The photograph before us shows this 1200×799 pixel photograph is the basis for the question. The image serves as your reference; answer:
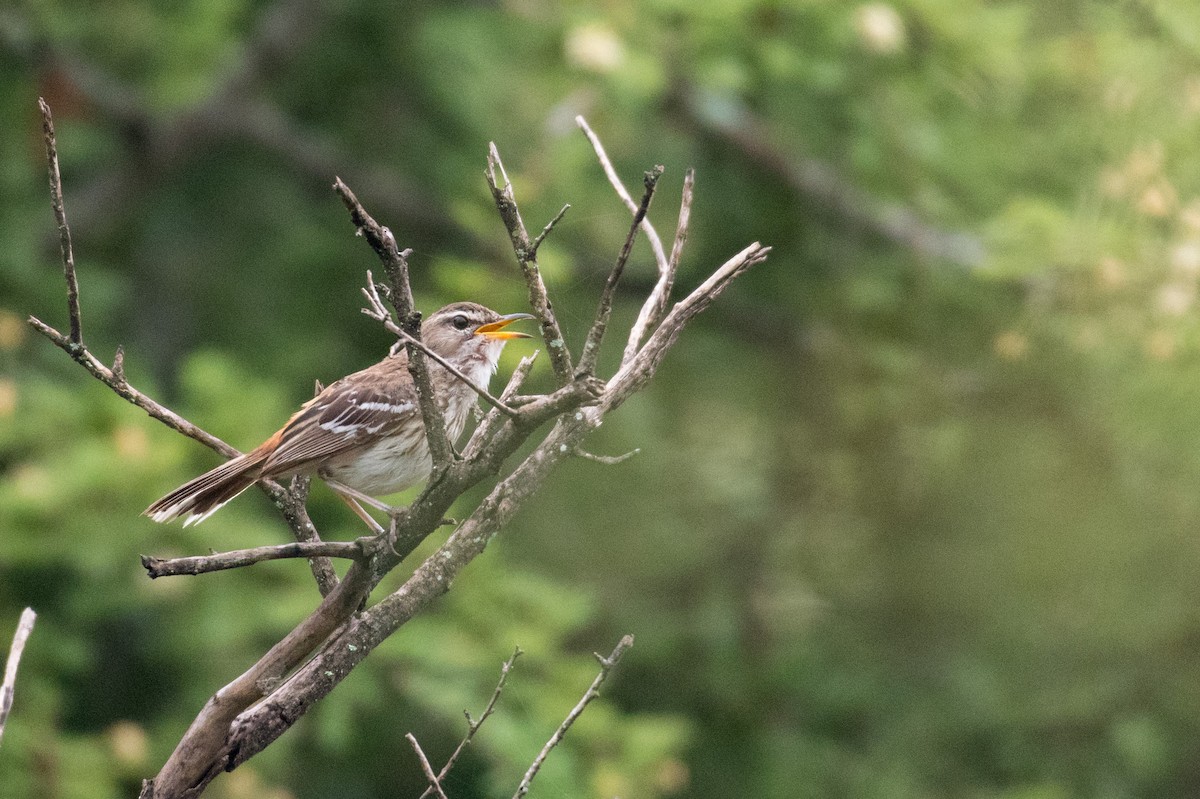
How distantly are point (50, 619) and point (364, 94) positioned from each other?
4.85 m

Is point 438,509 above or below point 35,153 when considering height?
below

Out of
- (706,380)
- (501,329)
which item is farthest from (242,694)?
(706,380)

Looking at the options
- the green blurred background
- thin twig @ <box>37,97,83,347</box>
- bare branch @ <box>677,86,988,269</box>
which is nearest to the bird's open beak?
thin twig @ <box>37,97,83,347</box>

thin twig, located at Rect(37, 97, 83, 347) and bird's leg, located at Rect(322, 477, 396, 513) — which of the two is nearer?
thin twig, located at Rect(37, 97, 83, 347)

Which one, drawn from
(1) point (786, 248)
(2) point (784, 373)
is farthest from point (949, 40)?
(2) point (784, 373)

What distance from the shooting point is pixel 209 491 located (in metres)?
2.76

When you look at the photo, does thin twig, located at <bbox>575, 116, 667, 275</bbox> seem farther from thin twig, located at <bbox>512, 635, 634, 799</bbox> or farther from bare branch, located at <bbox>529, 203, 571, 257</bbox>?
thin twig, located at <bbox>512, 635, 634, 799</bbox>

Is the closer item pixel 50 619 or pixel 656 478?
pixel 50 619

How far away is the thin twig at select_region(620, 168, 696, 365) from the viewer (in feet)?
7.54

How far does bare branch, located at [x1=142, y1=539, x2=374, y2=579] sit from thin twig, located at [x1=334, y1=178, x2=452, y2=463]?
0.17m

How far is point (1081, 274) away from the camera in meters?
6.72

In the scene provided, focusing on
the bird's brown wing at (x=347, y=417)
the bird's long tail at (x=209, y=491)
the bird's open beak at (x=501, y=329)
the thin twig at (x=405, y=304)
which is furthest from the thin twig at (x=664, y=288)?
the bird's long tail at (x=209, y=491)

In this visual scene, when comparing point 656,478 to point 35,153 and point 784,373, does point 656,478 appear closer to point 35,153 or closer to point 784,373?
point 784,373

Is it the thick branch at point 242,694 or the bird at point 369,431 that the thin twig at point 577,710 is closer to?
the thick branch at point 242,694
